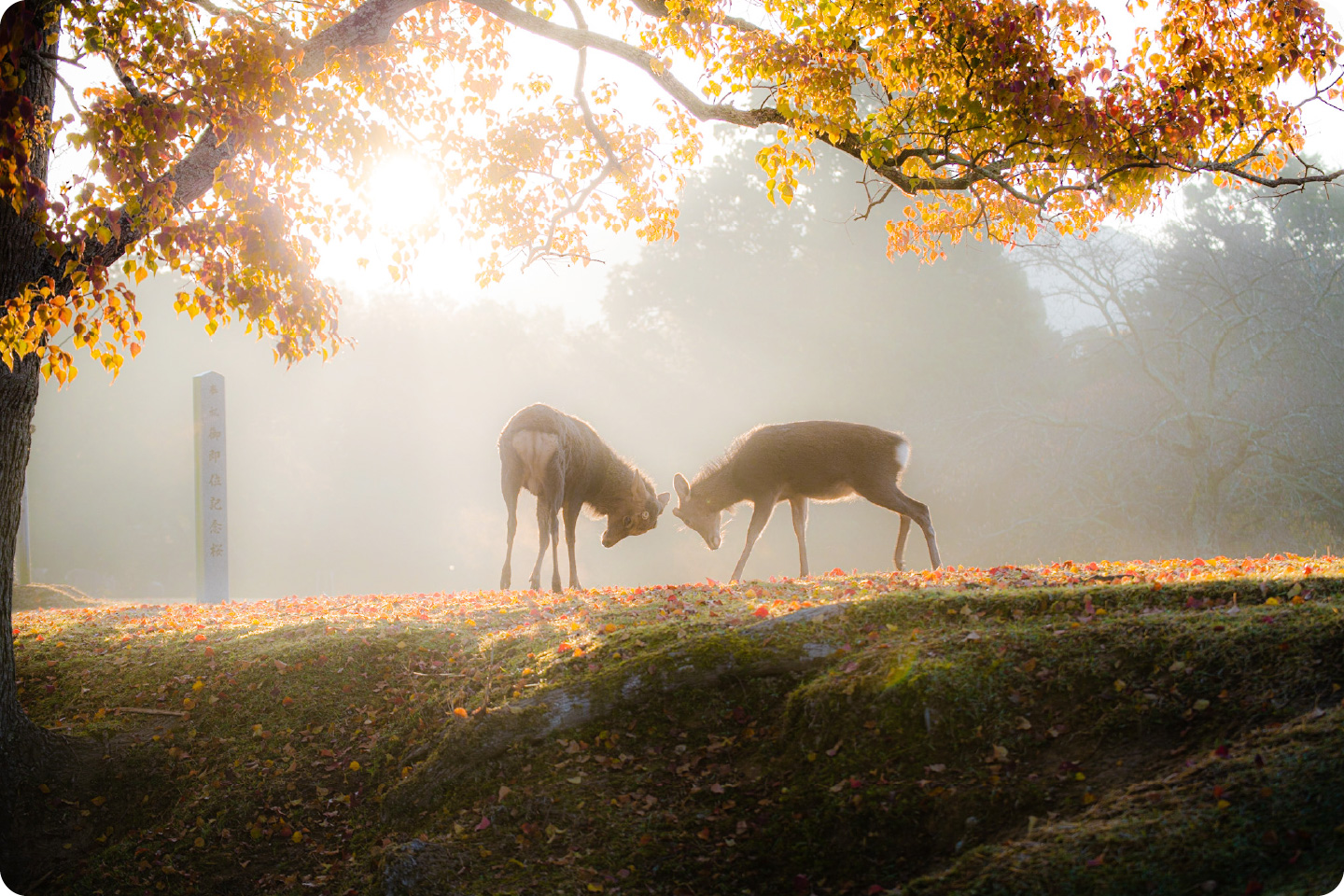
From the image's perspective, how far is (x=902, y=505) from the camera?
1069 cm

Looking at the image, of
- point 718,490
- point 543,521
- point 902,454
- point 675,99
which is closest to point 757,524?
point 718,490

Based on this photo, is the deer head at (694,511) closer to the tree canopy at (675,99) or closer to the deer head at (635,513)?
the deer head at (635,513)

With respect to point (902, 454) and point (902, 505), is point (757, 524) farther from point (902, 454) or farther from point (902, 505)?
point (902, 454)

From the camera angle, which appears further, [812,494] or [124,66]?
[812,494]

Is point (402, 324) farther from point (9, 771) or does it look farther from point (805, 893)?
point (805, 893)

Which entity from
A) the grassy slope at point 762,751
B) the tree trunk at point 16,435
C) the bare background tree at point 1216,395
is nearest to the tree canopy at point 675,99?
the tree trunk at point 16,435

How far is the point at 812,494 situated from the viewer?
38.4ft

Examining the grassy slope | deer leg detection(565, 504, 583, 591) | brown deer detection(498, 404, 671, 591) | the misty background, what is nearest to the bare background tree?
the misty background

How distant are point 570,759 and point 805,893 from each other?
1.52 m

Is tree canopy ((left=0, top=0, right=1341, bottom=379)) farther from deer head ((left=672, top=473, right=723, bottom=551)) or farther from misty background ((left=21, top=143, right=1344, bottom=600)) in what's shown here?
misty background ((left=21, top=143, right=1344, bottom=600))

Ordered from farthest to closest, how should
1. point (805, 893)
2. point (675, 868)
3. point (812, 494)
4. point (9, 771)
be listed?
point (812, 494) → point (9, 771) → point (675, 868) → point (805, 893)

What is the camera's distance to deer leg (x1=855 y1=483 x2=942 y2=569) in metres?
10.5

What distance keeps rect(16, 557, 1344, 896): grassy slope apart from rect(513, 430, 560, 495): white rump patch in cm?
405

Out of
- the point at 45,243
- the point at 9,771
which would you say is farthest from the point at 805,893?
the point at 45,243
